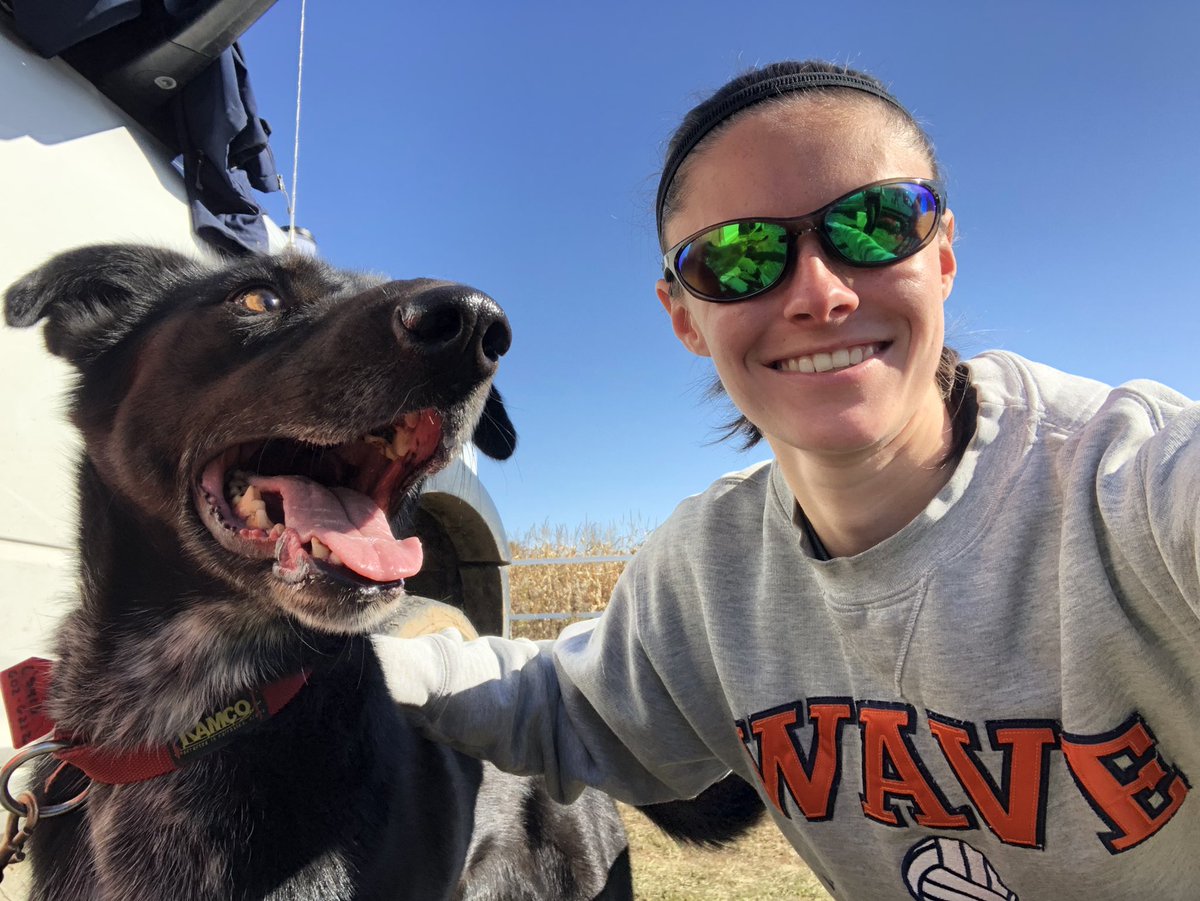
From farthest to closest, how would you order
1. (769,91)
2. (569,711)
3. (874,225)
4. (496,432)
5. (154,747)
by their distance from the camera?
(496,432) < (569,711) < (154,747) < (769,91) < (874,225)

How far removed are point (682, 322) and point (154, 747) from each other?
60.5 inches

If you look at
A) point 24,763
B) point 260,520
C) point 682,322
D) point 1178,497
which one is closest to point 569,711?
point 260,520

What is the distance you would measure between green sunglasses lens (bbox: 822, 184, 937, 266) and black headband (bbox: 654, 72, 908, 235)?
0.88 ft

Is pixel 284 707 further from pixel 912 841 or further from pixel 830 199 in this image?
pixel 830 199

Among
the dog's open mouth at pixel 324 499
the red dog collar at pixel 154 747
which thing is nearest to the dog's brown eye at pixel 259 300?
the dog's open mouth at pixel 324 499

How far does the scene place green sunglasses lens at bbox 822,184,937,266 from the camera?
1376mm

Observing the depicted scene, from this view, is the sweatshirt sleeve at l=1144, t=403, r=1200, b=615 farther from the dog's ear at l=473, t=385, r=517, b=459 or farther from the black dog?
the dog's ear at l=473, t=385, r=517, b=459

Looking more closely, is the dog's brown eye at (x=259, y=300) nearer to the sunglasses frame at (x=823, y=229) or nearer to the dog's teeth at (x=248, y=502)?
the dog's teeth at (x=248, y=502)

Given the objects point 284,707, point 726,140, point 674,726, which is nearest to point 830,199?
point 726,140

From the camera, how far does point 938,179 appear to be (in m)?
1.51

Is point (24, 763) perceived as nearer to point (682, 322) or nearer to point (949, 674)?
point (682, 322)

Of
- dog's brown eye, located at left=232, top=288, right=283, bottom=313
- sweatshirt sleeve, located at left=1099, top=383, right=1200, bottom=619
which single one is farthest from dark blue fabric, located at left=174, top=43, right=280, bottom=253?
sweatshirt sleeve, located at left=1099, top=383, right=1200, bottom=619

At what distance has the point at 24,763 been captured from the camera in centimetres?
156

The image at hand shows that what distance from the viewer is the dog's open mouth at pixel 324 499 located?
1.49 m
